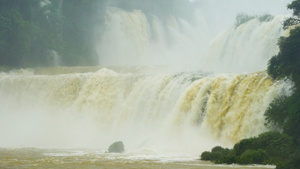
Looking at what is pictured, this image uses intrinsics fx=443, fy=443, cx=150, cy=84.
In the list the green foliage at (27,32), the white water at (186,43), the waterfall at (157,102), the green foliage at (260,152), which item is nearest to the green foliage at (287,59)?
the waterfall at (157,102)

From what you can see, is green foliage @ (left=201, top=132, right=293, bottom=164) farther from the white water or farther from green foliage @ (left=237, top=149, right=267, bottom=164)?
the white water

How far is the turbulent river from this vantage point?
50.8 feet

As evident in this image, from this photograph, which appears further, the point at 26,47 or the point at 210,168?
the point at 26,47

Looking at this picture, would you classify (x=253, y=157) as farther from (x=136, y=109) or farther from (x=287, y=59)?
(x=136, y=109)

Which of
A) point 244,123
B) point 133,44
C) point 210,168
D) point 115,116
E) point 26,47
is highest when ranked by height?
point 133,44

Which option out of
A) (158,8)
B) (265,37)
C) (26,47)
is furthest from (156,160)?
(158,8)

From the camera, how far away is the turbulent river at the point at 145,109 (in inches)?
610

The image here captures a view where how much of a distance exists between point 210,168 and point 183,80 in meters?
10.7

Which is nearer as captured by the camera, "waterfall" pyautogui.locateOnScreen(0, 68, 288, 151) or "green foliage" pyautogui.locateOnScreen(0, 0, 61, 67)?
"waterfall" pyautogui.locateOnScreen(0, 68, 288, 151)

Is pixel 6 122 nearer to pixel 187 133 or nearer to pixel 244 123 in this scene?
pixel 187 133

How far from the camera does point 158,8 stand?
202 ft

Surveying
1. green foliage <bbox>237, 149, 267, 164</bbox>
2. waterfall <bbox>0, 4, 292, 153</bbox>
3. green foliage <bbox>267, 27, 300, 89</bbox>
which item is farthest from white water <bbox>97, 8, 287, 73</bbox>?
green foliage <bbox>237, 149, 267, 164</bbox>

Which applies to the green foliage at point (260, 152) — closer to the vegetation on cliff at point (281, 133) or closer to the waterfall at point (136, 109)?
the vegetation on cliff at point (281, 133)

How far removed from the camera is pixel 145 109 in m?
22.7
